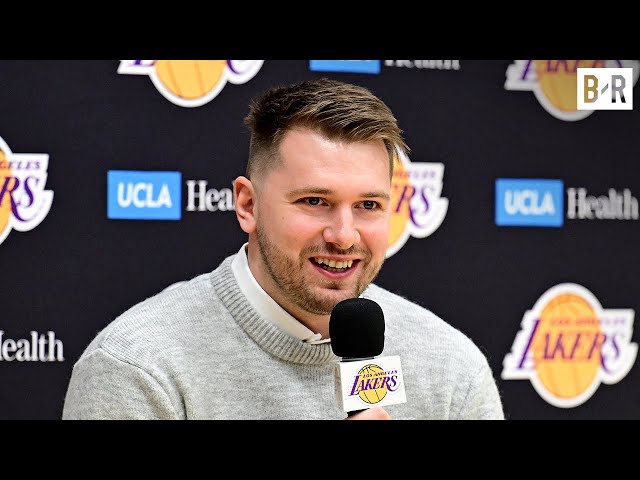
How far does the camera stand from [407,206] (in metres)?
2.31

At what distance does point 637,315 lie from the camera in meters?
2.43

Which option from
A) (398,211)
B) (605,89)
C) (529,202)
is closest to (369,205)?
(398,211)

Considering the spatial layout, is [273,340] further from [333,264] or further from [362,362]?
[362,362]

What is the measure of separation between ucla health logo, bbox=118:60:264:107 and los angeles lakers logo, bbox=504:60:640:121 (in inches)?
31.5

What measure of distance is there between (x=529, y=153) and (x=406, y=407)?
1.16 meters

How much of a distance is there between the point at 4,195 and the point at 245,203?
88 centimetres

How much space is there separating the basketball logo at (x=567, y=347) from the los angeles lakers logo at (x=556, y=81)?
0.55 meters

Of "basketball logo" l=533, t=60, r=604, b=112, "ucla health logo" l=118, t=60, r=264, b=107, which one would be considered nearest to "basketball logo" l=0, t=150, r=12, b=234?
"ucla health logo" l=118, t=60, r=264, b=107

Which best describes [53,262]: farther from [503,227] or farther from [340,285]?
[503,227]

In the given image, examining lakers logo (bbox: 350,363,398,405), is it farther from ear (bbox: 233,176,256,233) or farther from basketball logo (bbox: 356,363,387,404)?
ear (bbox: 233,176,256,233)

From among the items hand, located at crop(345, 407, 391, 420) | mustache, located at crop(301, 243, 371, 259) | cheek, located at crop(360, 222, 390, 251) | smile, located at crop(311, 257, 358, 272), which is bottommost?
hand, located at crop(345, 407, 391, 420)

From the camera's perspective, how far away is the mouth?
1.40m
